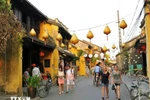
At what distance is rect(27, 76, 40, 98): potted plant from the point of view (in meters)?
15.9

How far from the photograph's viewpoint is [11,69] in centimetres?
1700

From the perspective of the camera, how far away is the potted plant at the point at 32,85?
52.2 ft

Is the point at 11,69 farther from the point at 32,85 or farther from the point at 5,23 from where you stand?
the point at 5,23

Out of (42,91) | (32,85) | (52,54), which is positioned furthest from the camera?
(52,54)

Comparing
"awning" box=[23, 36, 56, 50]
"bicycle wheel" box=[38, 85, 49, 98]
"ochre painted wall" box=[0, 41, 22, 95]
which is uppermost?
"awning" box=[23, 36, 56, 50]

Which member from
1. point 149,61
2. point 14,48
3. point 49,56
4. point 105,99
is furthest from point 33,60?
point 149,61

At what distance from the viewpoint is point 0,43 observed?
521 inches

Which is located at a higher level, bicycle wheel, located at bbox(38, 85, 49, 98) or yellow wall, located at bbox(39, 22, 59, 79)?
yellow wall, located at bbox(39, 22, 59, 79)

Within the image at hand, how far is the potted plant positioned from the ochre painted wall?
93 centimetres

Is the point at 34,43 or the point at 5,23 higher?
the point at 5,23

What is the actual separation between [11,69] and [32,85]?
1733 mm

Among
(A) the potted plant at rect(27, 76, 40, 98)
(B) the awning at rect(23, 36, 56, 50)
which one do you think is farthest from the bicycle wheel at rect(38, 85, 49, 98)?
(B) the awning at rect(23, 36, 56, 50)

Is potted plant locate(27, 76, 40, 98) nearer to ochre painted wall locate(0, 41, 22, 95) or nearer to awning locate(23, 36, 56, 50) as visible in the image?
ochre painted wall locate(0, 41, 22, 95)

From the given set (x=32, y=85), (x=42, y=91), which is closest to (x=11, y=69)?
(x=32, y=85)
